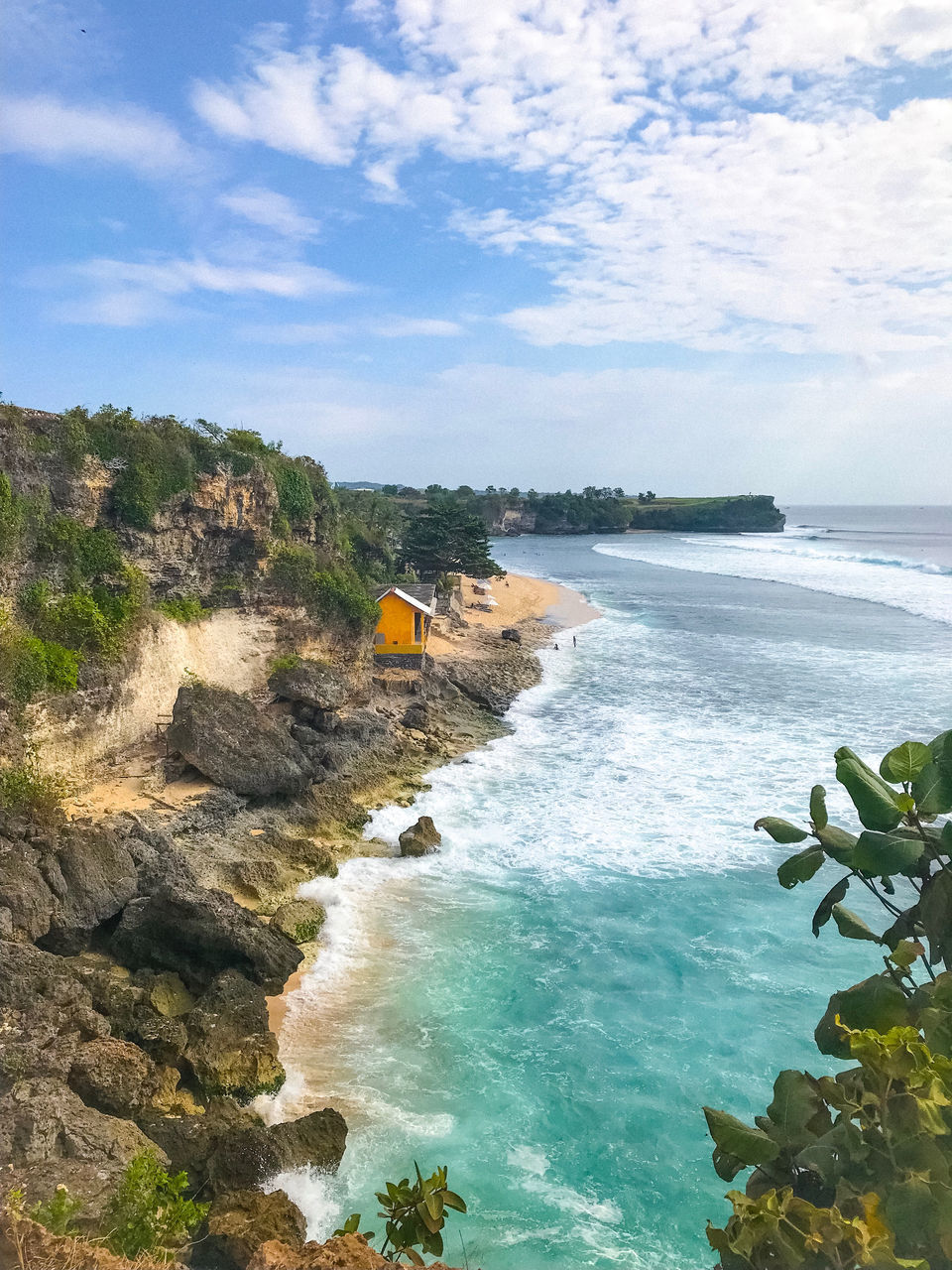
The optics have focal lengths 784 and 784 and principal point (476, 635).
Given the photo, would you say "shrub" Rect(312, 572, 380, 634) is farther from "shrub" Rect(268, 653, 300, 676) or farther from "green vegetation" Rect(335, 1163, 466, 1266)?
"green vegetation" Rect(335, 1163, 466, 1266)

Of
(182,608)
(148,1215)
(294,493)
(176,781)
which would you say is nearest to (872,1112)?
(148,1215)

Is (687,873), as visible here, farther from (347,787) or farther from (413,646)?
(413,646)

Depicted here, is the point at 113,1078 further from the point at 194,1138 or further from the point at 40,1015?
the point at 40,1015

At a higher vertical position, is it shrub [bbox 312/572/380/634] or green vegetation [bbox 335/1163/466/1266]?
shrub [bbox 312/572/380/634]

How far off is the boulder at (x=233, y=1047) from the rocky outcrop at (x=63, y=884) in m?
2.79

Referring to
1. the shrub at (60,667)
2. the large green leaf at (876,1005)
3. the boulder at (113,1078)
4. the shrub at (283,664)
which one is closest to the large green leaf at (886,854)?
the large green leaf at (876,1005)

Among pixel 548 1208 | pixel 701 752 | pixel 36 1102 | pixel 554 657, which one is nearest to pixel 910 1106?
pixel 548 1208

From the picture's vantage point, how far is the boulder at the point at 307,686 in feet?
70.1

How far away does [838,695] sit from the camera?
2920cm

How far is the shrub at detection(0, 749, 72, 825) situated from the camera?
13398 mm

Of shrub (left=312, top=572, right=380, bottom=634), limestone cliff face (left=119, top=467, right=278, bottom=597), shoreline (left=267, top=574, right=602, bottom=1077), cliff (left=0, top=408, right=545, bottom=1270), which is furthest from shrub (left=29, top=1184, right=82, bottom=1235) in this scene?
shrub (left=312, top=572, right=380, bottom=634)

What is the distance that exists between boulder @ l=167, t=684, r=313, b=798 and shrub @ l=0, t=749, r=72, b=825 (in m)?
3.26

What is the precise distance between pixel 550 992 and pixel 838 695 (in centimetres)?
2090

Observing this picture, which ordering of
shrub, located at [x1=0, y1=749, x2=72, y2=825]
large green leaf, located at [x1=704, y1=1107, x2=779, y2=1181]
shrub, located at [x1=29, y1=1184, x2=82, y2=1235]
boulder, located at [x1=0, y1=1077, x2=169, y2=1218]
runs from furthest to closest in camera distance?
shrub, located at [x1=0, y1=749, x2=72, y2=825] < boulder, located at [x1=0, y1=1077, x2=169, y2=1218] < shrub, located at [x1=29, y1=1184, x2=82, y2=1235] < large green leaf, located at [x1=704, y1=1107, x2=779, y2=1181]
